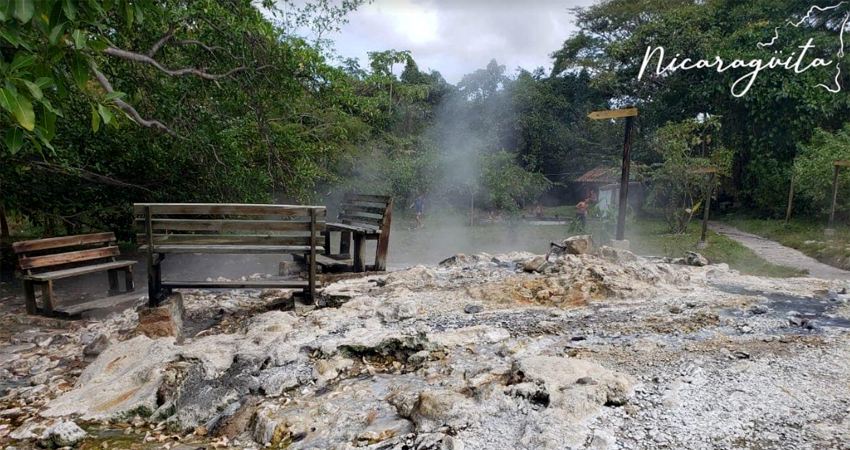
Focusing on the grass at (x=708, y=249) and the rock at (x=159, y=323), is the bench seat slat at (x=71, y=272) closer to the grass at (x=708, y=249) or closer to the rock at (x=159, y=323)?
the rock at (x=159, y=323)

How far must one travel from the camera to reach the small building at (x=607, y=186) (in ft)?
61.8

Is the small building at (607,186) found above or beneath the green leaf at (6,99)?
beneath

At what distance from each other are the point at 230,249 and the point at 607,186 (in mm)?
18342

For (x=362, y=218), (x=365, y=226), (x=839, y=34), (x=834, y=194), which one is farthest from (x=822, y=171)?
(x=365, y=226)

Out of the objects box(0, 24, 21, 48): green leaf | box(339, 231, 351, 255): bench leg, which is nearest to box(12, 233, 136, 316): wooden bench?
box(339, 231, 351, 255): bench leg

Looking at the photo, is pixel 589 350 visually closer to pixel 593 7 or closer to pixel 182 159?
pixel 182 159

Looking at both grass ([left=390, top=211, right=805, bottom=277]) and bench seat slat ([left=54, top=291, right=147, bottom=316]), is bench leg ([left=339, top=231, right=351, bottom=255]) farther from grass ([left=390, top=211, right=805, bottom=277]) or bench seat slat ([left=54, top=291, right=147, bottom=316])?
bench seat slat ([left=54, top=291, right=147, bottom=316])

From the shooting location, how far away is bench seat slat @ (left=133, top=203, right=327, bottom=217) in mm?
4484

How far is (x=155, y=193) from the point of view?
7.96 metres

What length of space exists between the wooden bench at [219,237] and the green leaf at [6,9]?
2.63 metres

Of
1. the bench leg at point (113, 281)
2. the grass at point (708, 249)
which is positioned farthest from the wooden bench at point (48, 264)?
the grass at point (708, 249)

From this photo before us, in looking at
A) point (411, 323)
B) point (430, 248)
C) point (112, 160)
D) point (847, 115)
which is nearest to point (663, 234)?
point (430, 248)

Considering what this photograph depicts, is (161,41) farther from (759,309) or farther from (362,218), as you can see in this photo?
(759,309)

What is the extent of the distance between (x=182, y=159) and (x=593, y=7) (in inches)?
1066
